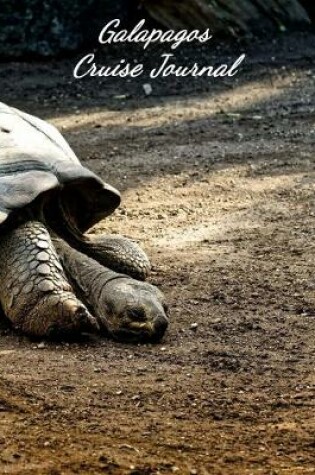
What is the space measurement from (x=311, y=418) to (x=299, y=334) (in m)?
0.77

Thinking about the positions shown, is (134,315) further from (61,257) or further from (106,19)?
(106,19)

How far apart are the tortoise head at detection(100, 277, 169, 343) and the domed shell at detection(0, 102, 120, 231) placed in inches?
19.9

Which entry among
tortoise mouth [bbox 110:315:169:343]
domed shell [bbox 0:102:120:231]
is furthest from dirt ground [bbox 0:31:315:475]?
domed shell [bbox 0:102:120:231]

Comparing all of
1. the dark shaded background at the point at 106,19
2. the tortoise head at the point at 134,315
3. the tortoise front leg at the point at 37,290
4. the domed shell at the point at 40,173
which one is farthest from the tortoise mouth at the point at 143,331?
the dark shaded background at the point at 106,19

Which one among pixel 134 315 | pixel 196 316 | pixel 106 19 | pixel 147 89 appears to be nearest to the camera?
pixel 134 315

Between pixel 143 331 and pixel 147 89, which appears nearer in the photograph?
pixel 143 331

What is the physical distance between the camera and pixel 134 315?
164 inches

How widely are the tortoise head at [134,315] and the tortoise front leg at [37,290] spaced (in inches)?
3.1

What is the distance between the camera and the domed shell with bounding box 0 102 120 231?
441 cm

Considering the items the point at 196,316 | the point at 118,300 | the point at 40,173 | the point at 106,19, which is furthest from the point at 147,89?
the point at 118,300

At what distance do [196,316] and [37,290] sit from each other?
65 centimetres

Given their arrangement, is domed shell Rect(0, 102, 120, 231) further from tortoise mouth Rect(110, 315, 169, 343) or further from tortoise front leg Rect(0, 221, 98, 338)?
tortoise mouth Rect(110, 315, 169, 343)

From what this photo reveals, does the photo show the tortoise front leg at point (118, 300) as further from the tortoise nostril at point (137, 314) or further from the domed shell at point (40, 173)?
the domed shell at point (40, 173)

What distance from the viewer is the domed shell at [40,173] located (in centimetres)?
441
